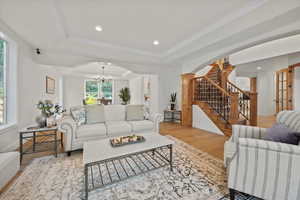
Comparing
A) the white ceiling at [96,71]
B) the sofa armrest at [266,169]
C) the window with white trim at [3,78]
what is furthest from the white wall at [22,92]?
the sofa armrest at [266,169]

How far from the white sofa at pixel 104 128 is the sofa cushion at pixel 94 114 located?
132 millimetres

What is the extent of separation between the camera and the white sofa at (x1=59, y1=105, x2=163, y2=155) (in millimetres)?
2319

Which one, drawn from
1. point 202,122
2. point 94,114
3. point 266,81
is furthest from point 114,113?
point 266,81

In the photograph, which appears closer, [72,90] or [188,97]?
[188,97]

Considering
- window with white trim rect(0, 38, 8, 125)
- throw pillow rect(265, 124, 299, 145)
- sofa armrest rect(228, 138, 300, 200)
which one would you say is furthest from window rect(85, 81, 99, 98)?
throw pillow rect(265, 124, 299, 145)

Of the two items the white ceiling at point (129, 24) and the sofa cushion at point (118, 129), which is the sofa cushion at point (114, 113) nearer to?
the sofa cushion at point (118, 129)

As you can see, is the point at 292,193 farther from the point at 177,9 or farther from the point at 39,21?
the point at 39,21

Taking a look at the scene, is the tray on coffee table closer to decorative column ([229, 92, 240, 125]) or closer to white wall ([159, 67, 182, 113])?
decorative column ([229, 92, 240, 125])

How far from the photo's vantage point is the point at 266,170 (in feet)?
3.81

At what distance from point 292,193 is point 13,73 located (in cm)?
458

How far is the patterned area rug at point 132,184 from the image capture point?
1413 mm

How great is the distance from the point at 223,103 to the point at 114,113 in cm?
327

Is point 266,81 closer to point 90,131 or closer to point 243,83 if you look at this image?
point 243,83

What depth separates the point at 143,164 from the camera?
2.05m
